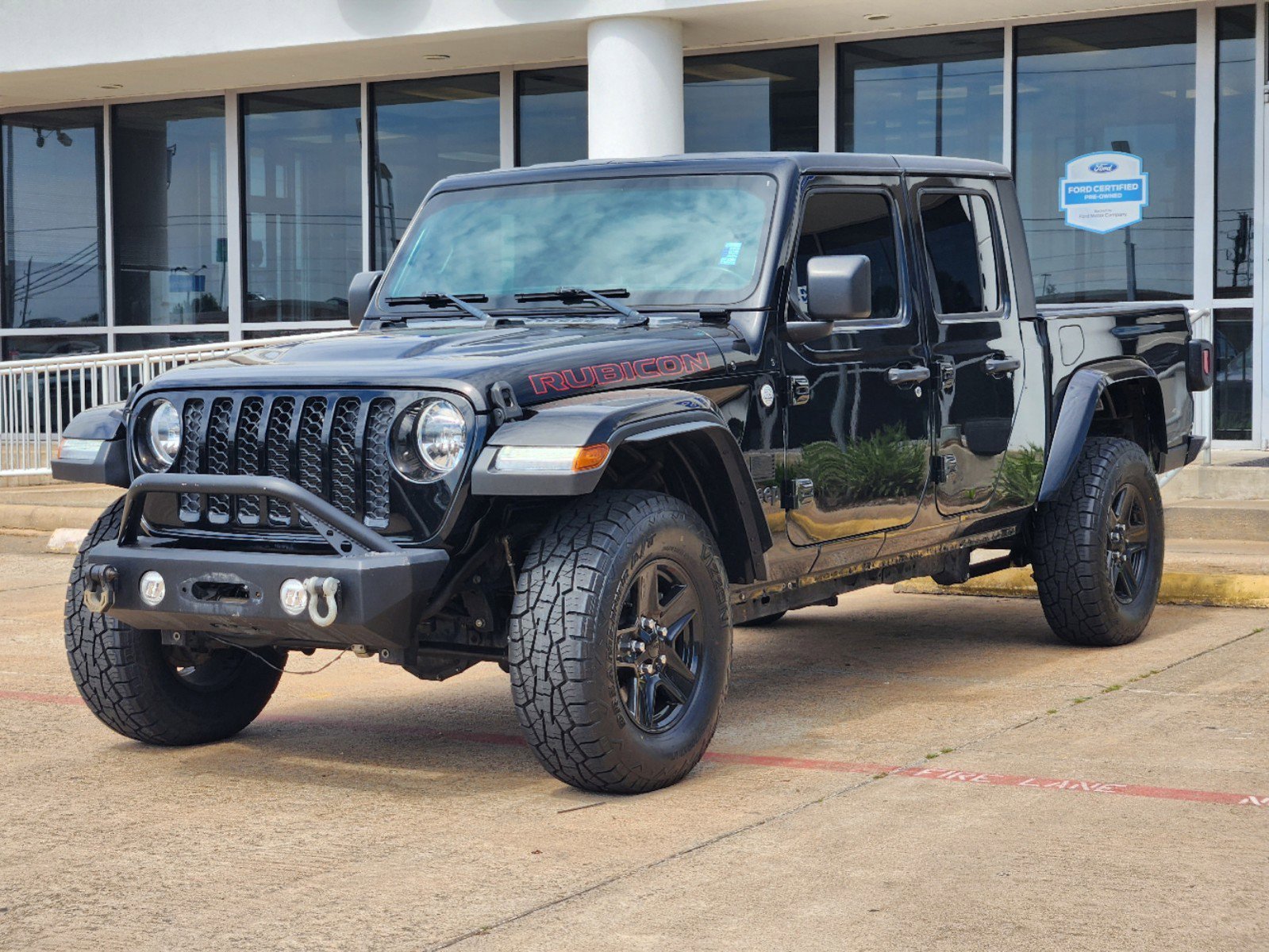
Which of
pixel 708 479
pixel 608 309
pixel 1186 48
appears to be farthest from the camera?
pixel 1186 48

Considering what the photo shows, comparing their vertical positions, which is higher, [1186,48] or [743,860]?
[1186,48]

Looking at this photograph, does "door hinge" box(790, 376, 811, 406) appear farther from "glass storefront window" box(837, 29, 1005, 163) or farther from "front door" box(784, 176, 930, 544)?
"glass storefront window" box(837, 29, 1005, 163)

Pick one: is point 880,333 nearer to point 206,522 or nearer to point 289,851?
point 206,522

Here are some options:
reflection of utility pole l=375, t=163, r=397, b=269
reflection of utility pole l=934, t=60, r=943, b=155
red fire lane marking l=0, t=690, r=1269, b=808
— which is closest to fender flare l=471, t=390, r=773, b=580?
red fire lane marking l=0, t=690, r=1269, b=808

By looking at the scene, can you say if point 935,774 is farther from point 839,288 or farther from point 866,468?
point 839,288

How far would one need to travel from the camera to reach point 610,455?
463cm

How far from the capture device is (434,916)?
3867 mm

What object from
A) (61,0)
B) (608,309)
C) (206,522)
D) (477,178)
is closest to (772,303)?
(608,309)

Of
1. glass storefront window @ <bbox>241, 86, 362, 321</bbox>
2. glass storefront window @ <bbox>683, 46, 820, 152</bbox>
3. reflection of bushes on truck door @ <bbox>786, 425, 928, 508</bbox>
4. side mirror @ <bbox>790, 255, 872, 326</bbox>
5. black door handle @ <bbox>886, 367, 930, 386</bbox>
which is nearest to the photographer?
side mirror @ <bbox>790, 255, 872, 326</bbox>

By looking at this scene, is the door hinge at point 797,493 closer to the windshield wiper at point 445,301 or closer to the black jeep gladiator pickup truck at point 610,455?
the black jeep gladiator pickup truck at point 610,455

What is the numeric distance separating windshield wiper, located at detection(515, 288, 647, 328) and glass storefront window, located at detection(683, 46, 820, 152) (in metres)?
9.26

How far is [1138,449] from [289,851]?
445 cm

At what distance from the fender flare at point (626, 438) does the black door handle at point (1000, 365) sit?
5.63ft

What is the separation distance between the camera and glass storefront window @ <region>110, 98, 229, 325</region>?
58.2 feet
